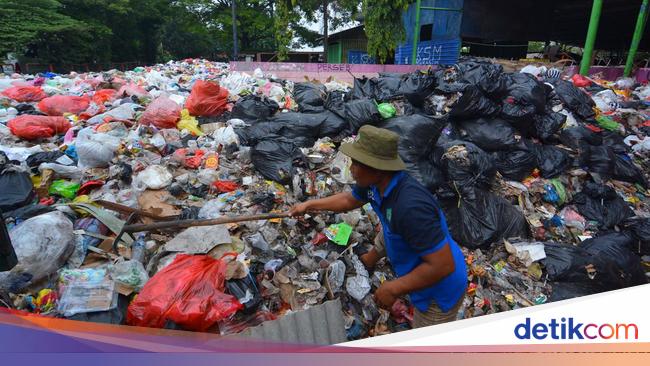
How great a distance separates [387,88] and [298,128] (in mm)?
1308

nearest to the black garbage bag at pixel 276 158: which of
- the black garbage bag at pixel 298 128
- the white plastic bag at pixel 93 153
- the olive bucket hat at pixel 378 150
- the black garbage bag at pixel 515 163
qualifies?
the black garbage bag at pixel 298 128

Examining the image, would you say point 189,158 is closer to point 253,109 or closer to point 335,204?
point 253,109

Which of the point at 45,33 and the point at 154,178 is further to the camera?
the point at 45,33

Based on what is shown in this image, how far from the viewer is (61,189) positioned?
3102 millimetres

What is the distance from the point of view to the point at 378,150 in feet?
5.17

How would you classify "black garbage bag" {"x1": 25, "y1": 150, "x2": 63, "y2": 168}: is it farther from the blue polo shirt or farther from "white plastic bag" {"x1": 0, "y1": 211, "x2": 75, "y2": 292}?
the blue polo shirt

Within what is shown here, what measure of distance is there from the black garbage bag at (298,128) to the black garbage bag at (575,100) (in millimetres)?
2969

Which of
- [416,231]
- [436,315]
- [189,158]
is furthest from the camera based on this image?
[189,158]

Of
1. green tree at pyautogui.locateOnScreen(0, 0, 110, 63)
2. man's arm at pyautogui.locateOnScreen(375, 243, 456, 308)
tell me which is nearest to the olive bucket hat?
man's arm at pyautogui.locateOnScreen(375, 243, 456, 308)

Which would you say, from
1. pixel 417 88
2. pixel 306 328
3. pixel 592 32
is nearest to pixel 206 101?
pixel 417 88

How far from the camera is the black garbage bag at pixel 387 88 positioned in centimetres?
438

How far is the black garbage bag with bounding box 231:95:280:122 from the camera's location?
4.47 m

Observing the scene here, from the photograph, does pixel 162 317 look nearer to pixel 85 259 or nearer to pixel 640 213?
pixel 85 259

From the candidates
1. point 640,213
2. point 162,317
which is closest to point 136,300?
point 162,317
